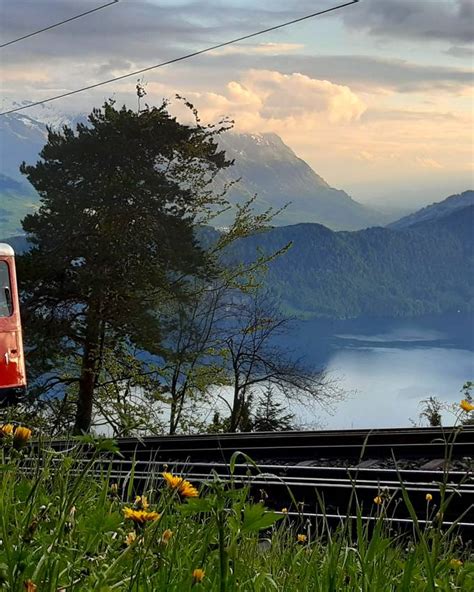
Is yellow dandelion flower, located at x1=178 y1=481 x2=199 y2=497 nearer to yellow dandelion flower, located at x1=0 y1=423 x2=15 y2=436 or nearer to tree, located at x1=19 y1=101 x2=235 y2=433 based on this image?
yellow dandelion flower, located at x1=0 y1=423 x2=15 y2=436

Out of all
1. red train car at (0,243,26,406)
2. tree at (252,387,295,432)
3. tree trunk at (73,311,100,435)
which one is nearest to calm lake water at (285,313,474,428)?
tree at (252,387,295,432)

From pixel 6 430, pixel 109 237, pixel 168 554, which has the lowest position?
pixel 168 554

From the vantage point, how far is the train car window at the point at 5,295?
37.2ft

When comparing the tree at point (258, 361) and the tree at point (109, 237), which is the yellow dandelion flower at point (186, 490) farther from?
the tree at point (258, 361)

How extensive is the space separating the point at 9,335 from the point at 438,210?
148447 mm

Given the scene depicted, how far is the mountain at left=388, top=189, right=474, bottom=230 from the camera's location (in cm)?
14862

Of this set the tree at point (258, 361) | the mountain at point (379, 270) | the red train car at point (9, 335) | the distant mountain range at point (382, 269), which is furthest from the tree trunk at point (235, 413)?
the distant mountain range at point (382, 269)

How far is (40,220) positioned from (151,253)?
300cm

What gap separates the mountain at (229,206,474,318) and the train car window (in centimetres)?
7500

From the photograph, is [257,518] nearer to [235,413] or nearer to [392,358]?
[235,413]

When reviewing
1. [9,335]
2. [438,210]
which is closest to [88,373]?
[9,335]

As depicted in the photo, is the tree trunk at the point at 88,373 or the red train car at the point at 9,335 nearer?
the red train car at the point at 9,335

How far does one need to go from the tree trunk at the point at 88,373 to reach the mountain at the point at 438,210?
409 ft

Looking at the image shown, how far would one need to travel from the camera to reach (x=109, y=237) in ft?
79.2
